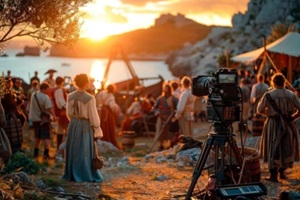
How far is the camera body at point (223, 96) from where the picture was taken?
19.6 ft

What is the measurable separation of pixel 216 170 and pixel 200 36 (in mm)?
170783

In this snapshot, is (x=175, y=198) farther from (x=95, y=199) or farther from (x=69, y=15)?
(x=69, y=15)

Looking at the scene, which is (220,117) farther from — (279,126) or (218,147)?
(279,126)

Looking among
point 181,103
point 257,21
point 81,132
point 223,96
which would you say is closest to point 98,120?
point 81,132

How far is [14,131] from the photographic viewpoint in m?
9.95

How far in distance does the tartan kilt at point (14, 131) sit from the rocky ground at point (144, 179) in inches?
32.9

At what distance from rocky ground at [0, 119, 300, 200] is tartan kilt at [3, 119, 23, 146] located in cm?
84

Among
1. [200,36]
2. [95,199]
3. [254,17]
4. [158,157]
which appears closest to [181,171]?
[158,157]

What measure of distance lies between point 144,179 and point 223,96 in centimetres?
370

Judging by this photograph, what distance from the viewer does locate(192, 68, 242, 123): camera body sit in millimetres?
5984

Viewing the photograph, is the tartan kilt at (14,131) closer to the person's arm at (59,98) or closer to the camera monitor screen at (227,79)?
the person's arm at (59,98)

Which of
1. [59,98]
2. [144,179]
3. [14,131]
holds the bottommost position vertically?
[144,179]

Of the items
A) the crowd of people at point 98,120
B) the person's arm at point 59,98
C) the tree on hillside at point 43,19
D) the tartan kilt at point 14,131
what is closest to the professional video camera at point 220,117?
the crowd of people at point 98,120

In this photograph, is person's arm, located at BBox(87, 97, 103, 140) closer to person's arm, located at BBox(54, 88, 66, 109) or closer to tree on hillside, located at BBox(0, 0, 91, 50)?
tree on hillside, located at BBox(0, 0, 91, 50)
